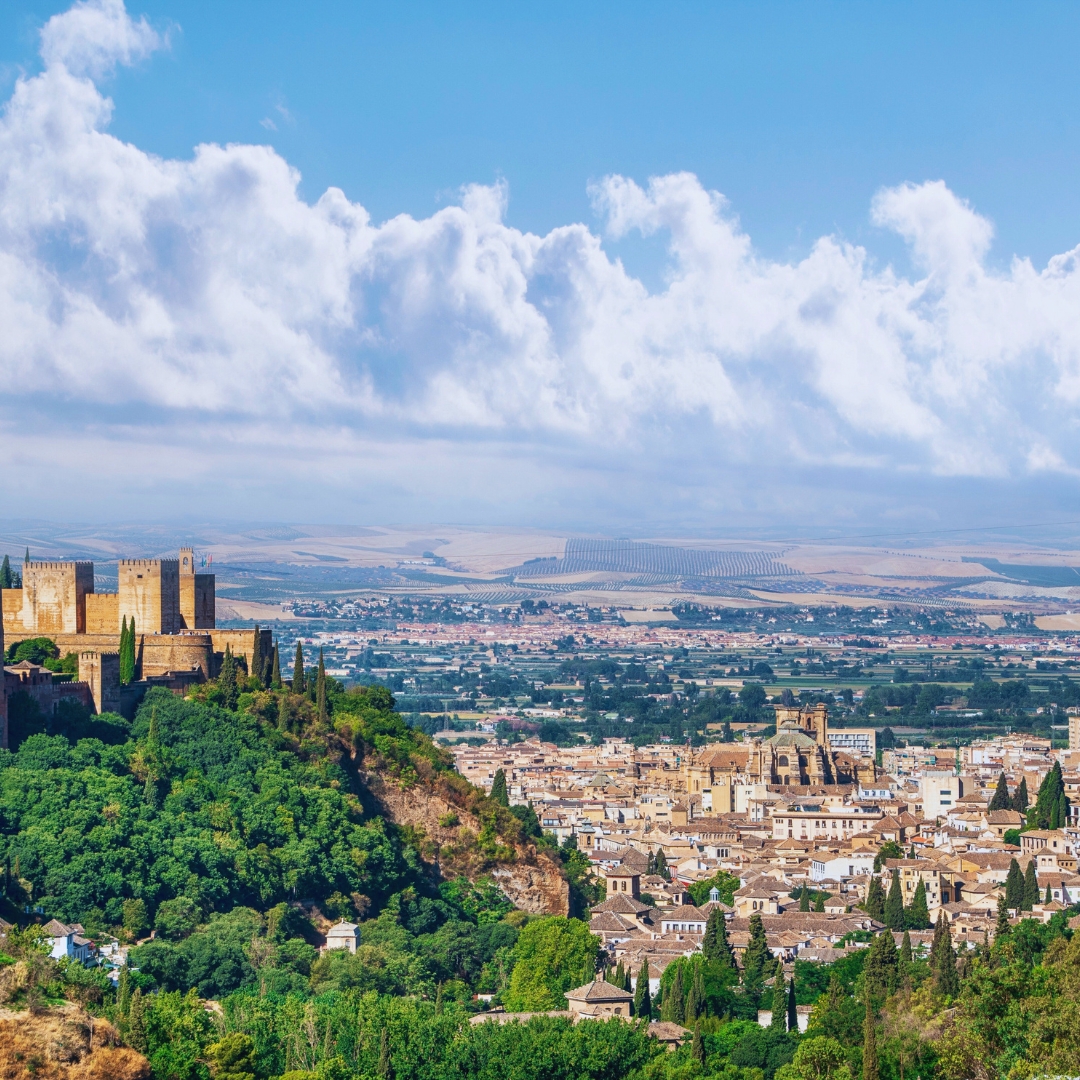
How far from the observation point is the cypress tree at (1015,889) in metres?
52.0

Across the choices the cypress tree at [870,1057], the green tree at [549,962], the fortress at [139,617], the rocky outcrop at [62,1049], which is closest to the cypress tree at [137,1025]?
the rocky outcrop at [62,1049]

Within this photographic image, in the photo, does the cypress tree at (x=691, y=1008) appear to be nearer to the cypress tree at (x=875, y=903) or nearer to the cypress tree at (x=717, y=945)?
the cypress tree at (x=717, y=945)

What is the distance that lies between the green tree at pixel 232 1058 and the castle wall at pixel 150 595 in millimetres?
18457

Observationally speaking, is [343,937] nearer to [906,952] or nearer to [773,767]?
[906,952]

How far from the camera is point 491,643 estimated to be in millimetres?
179000

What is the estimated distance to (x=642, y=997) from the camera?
4009 centimetres

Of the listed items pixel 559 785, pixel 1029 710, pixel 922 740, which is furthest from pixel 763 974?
pixel 1029 710

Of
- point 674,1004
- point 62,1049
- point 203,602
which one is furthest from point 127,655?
point 62,1049

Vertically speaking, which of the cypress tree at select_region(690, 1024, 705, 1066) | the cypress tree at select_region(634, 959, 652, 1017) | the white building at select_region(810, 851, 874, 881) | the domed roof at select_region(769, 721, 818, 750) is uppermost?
the domed roof at select_region(769, 721, 818, 750)

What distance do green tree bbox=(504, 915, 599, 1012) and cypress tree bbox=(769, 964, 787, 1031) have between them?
10.8ft

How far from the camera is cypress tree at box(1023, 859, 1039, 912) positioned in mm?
52000

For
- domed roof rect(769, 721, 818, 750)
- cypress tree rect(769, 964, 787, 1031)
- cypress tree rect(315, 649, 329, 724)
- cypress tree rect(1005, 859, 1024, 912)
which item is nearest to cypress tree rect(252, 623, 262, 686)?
cypress tree rect(315, 649, 329, 724)

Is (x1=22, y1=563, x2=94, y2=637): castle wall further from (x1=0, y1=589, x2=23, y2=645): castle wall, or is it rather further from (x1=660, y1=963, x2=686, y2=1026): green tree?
(x1=660, y1=963, x2=686, y2=1026): green tree

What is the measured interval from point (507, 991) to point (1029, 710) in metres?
85.1
